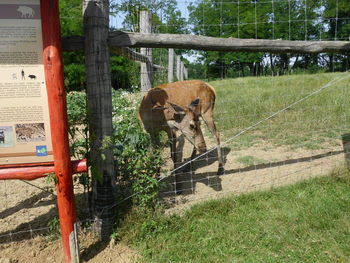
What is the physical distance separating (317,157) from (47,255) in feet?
13.5

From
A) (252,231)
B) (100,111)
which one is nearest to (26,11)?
(100,111)

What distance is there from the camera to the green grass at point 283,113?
613 cm

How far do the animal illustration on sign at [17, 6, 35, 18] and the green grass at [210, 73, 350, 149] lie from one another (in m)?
3.92

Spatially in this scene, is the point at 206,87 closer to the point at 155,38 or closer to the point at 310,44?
the point at 310,44

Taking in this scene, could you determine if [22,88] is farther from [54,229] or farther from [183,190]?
[183,190]

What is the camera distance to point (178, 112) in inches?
180

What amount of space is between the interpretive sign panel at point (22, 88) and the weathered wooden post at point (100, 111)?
47 cm

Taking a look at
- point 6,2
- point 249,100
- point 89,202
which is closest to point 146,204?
point 89,202

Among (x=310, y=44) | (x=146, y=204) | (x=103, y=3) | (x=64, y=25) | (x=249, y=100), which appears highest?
(x=64, y=25)

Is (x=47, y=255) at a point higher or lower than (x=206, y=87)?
lower

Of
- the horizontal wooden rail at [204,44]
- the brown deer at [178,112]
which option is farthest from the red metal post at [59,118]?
the brown deer at [178,112]

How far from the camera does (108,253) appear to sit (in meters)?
2.70

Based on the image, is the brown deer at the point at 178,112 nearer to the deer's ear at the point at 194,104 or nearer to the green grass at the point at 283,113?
the deer's ear at the point at 194,104

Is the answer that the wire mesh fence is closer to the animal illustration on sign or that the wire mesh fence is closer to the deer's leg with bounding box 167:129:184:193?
the deer's leg with bounding box 167:129:184:193
